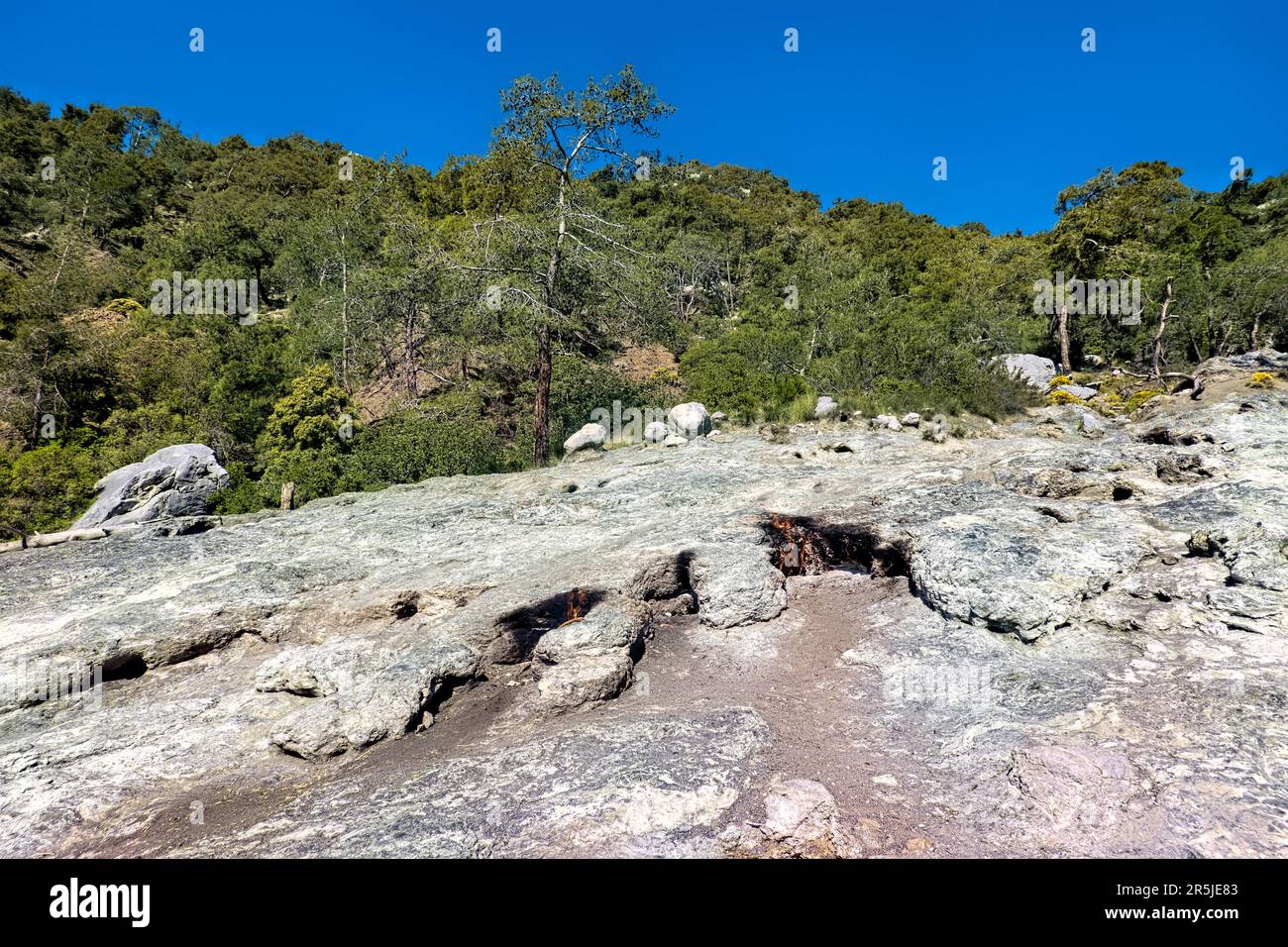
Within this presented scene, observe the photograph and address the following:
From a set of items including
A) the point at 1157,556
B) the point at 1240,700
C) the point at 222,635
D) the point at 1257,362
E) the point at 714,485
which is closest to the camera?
the point at 1240,700

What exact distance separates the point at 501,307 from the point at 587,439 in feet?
→ 15.1

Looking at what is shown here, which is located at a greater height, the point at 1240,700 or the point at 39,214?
the point at 39,214

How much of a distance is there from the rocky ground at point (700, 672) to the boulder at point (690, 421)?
19.5 ft

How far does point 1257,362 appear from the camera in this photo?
92.8 feet

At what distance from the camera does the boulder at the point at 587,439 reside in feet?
56.6

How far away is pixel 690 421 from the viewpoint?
17062 mm

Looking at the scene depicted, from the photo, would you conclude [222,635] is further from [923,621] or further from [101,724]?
[923,621]

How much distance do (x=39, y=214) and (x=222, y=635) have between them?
6591 cm

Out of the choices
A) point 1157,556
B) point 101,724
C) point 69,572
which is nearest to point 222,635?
point 101,724

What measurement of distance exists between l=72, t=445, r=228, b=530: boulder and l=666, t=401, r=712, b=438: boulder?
13705mm
